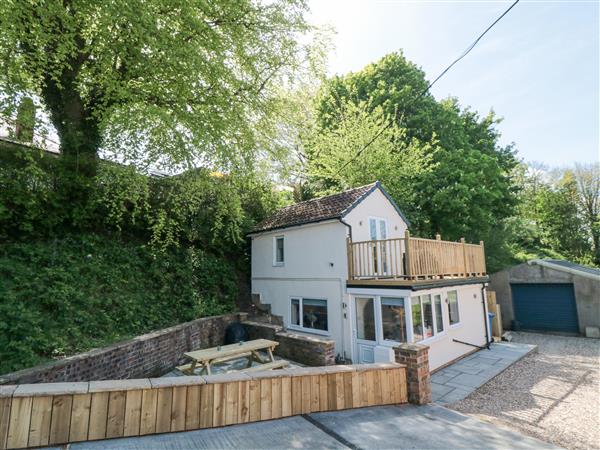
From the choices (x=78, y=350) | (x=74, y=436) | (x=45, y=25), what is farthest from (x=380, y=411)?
(x=45, y=25)

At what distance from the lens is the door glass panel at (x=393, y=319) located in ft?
27.9

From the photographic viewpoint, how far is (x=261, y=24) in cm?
912

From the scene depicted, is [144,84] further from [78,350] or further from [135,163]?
[78,350]

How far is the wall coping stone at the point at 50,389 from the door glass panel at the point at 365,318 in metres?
7.31

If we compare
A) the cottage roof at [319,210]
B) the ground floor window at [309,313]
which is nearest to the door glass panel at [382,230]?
the cottage roof at [319,210]

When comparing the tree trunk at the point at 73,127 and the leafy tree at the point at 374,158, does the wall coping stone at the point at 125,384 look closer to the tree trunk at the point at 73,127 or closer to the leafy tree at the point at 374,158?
the tree trunk at the point at 73,127

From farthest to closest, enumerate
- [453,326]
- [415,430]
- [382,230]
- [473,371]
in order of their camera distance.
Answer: [382,230] < [453,326] < [473,371] < [415,430]

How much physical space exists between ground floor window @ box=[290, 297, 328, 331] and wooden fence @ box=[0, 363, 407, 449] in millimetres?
5050

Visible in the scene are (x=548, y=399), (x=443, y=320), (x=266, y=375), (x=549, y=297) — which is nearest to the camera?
(x=266, y=375)

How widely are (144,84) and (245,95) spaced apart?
2971 mm

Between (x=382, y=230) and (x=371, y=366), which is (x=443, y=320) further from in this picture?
(x=371, y=366)

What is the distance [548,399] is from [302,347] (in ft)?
19.6

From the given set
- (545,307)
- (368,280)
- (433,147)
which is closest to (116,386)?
(368,280)

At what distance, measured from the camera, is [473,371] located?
909 cm
